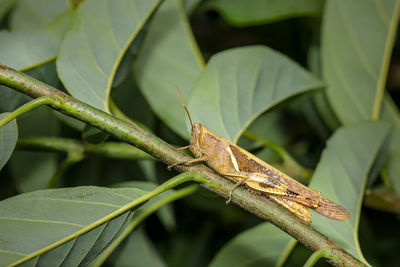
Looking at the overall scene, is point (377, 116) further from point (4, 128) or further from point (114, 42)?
point (4, 128)

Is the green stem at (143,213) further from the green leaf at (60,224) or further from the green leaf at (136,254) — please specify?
the green leaf at (60,224)

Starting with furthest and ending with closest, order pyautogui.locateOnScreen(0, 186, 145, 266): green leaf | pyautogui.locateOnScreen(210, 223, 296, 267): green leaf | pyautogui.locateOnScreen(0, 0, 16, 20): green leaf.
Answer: pyautogui.locateOnScreen(0, 0, 16, 20): green leaf
pyautogui.locateOnScreen(210, 223, 296, 267): green leaf
pyautogui.locateOnScreen(0, 186, 145, 266): green leaf

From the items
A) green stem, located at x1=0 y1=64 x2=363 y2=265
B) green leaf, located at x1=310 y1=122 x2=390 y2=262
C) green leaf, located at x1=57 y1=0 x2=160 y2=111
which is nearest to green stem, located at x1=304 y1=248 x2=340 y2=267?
green stem, located at x1=0 y1=64 x2=363 y2=265

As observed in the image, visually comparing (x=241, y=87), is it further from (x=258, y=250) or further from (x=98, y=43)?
(x=258, y=250)

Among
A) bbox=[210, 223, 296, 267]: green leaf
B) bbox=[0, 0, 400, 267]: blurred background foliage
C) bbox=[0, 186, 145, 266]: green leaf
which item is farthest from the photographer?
bbox=[210, 223, 296, 267]: green leaf

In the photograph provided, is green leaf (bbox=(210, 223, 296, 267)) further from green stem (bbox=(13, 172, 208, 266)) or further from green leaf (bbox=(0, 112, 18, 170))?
green leaf (bbox=(0, 112, 18, 170))

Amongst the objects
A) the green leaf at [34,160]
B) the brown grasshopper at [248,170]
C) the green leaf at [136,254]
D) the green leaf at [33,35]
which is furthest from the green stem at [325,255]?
the green leaf at [34,160]
